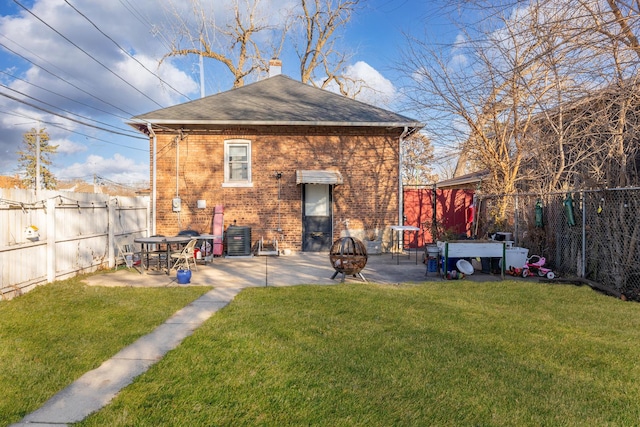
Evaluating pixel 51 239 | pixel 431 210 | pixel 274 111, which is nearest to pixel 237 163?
pixel 274 111

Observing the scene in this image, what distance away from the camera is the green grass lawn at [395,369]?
117 inches

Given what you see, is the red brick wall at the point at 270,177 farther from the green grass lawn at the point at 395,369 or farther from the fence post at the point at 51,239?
the green grass lawn at the point at 395,369

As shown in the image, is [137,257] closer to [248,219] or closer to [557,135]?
[248,219]

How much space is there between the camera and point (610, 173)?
8430 mm

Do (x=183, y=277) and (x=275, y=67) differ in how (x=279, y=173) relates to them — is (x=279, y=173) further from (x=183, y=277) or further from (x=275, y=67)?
(x=275, y=67)

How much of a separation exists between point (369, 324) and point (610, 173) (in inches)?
268

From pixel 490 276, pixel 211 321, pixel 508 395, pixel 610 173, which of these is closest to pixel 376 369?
pixel 508 395

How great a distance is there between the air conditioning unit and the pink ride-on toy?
7619 millimetres

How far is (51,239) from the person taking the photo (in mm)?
7676

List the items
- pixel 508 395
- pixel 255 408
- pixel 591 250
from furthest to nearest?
1. pixel 591 250
2. pixel 508 395
3. pixel 255 408

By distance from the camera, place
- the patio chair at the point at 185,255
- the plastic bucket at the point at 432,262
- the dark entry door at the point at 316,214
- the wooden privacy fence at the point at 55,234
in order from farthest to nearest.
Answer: the dark entry door at the point at 316,214 → the plastic bucket at the point at 432,262 → the patio chair at the point at 185,255 → the wooden privacy fence at the point at 55,234

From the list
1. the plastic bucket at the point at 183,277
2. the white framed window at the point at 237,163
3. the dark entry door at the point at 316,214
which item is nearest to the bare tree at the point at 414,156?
the dark entry door at the point at 316,214

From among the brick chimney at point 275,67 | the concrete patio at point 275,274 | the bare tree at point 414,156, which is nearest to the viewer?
the concrete patio at point 275,274

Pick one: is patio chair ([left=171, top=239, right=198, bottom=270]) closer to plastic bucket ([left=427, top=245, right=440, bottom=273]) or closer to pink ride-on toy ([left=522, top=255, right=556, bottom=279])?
plastic bucket ([left=427, top=245, right=440, bottom=273])
